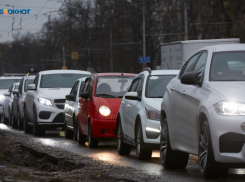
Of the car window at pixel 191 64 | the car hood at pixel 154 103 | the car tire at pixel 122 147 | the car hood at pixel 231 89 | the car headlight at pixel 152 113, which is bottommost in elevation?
the car tire at pixel 122 147

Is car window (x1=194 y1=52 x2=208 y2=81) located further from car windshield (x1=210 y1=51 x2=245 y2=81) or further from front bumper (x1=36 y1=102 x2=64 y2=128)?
front bumper (x1=36 y1=102 x2=64 y2=128)

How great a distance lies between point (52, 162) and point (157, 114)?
189cm

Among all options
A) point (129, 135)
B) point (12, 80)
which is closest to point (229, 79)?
point (129, 135)

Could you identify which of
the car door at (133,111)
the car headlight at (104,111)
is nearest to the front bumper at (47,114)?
the car headlight at (104,111)

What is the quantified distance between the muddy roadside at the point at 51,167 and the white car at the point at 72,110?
284 centimetres

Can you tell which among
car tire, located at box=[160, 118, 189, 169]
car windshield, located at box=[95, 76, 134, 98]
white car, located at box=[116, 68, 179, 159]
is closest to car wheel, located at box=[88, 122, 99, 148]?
car windshield, located at box=[95, 76, 134, 98]

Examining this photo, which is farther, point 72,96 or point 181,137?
point 72,96

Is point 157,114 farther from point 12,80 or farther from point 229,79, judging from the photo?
point 12,80

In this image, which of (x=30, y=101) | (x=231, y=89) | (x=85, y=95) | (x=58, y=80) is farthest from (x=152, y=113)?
(x=30, y=101)

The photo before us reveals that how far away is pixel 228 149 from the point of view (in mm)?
7719

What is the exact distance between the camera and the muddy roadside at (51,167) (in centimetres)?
807

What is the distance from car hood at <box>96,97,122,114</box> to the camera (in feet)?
50.7

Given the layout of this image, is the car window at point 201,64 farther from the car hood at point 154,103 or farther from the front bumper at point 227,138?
the car hood at point 154,103

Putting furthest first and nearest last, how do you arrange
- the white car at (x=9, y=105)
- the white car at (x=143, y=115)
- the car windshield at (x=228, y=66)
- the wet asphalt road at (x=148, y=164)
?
the white car at (x=9, y=105), the white car at (x=143, y=115), the wet asphalt road at (x=148, y=164), the car windshield at (x=228, y=66)
